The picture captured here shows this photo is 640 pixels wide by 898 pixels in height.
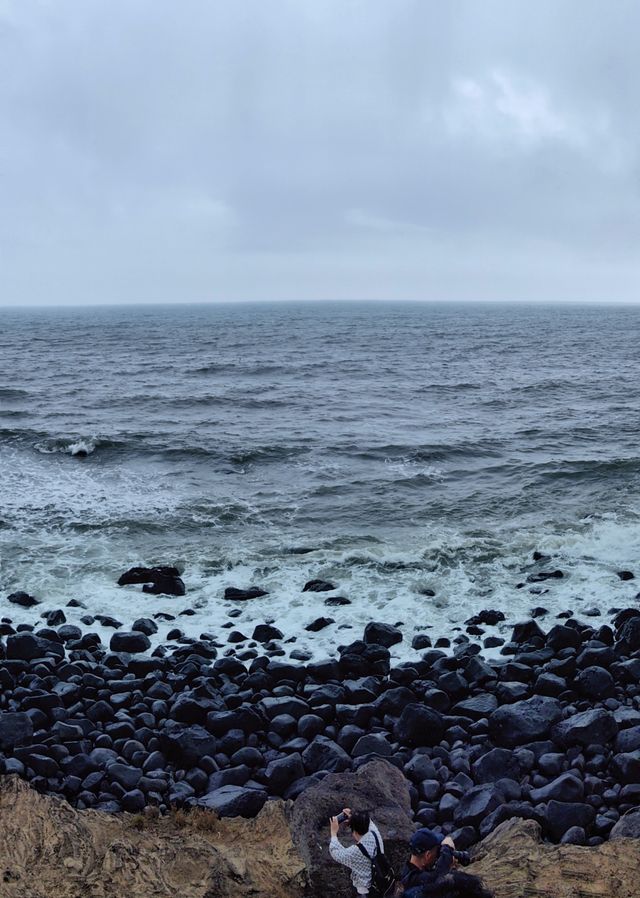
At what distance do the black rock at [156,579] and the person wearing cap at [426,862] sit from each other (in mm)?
10207

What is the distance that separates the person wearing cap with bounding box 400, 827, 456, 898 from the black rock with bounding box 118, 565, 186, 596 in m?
10.2

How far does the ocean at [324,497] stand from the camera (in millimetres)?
14906

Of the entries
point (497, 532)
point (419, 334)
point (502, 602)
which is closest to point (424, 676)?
point (502, 602)

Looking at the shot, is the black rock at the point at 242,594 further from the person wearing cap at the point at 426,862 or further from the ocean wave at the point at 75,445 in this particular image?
the ocean wave at the point at 75,445

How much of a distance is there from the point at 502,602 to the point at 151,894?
9.59 metres

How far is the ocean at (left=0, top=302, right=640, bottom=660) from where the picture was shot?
14.9 m

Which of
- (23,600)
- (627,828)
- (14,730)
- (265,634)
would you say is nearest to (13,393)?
(23,600)

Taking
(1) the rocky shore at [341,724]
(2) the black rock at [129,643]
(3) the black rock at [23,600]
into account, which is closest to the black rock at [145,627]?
(1) the rocky shore at [341,724]

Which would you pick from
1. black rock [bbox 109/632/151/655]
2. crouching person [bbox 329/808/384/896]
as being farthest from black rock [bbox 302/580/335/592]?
crouching person [bbox 329/808/384/896]

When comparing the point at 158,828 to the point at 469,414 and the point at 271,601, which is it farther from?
the point at 469,414

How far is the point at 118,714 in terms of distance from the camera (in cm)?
1053

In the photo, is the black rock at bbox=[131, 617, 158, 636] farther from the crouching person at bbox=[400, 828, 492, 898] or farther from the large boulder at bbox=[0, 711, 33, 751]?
the crouching person at bbox=[400, 828, 492, 898]

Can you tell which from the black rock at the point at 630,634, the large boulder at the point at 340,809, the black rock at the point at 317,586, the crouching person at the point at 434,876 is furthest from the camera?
the black rock at the point at 317,586

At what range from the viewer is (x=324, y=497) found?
73.6 feet
